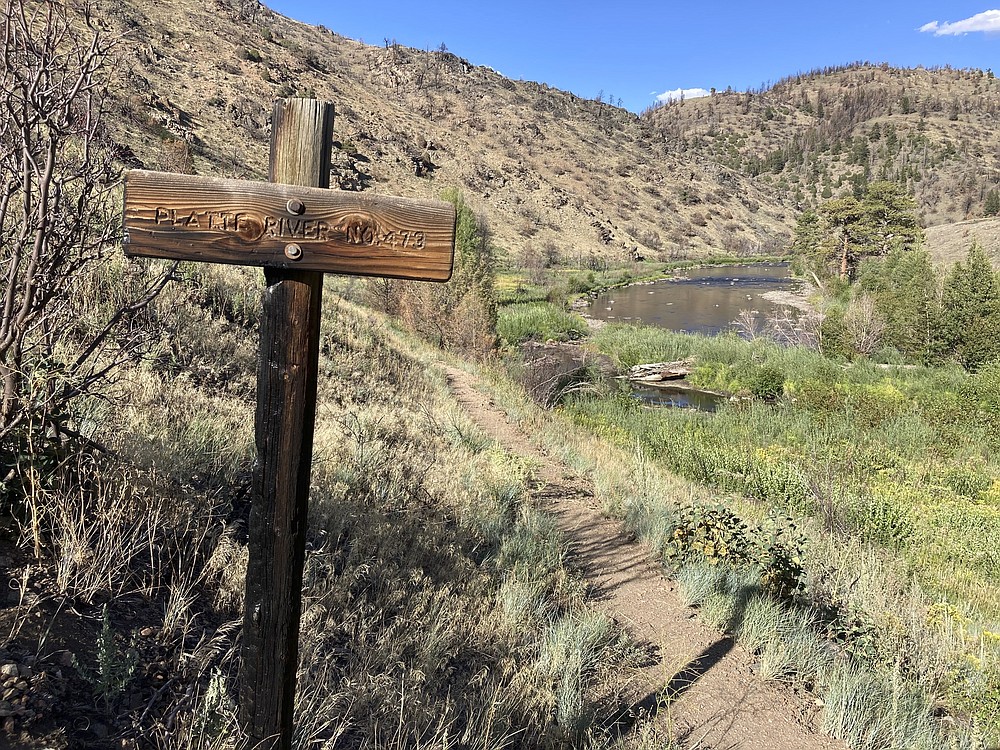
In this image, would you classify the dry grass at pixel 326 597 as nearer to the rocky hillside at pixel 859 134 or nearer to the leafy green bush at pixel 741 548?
the leafy green bush at pixel 741 548

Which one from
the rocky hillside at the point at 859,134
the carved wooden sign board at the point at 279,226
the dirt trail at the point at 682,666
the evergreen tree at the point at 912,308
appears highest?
the rocky hillside at the point at 859,134

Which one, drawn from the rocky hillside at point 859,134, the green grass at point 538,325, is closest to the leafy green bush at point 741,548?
the green grass at point 538,325

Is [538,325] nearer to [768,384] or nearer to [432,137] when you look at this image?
[768,384]

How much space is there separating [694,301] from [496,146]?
1276 inches

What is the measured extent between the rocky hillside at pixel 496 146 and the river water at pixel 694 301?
7.72 metres

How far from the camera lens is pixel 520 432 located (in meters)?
9.71

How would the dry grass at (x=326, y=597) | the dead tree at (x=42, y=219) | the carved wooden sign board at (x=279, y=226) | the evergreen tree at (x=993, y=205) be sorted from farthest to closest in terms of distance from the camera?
the evergreen tree at (x=993, y=205) < the dead tree at (x=42, y=219) < the dry grass at (x=326, y=597) < the carved wooden sign board at (x=279, y=226)

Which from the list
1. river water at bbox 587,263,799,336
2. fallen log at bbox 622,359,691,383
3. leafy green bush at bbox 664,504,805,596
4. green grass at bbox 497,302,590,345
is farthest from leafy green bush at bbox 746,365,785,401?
leafy green bush at bbox 664,504,805,596

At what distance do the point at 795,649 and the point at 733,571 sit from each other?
1085 mm

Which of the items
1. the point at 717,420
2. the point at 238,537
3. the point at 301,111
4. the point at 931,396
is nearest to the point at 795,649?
the point at 238,537

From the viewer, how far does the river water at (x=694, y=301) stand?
95.4 feet

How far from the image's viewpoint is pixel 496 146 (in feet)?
197

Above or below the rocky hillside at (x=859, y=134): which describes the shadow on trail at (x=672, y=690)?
below

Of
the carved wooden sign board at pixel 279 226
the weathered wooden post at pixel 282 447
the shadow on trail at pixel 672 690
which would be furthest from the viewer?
the shadow on trail at pixel 672 690
